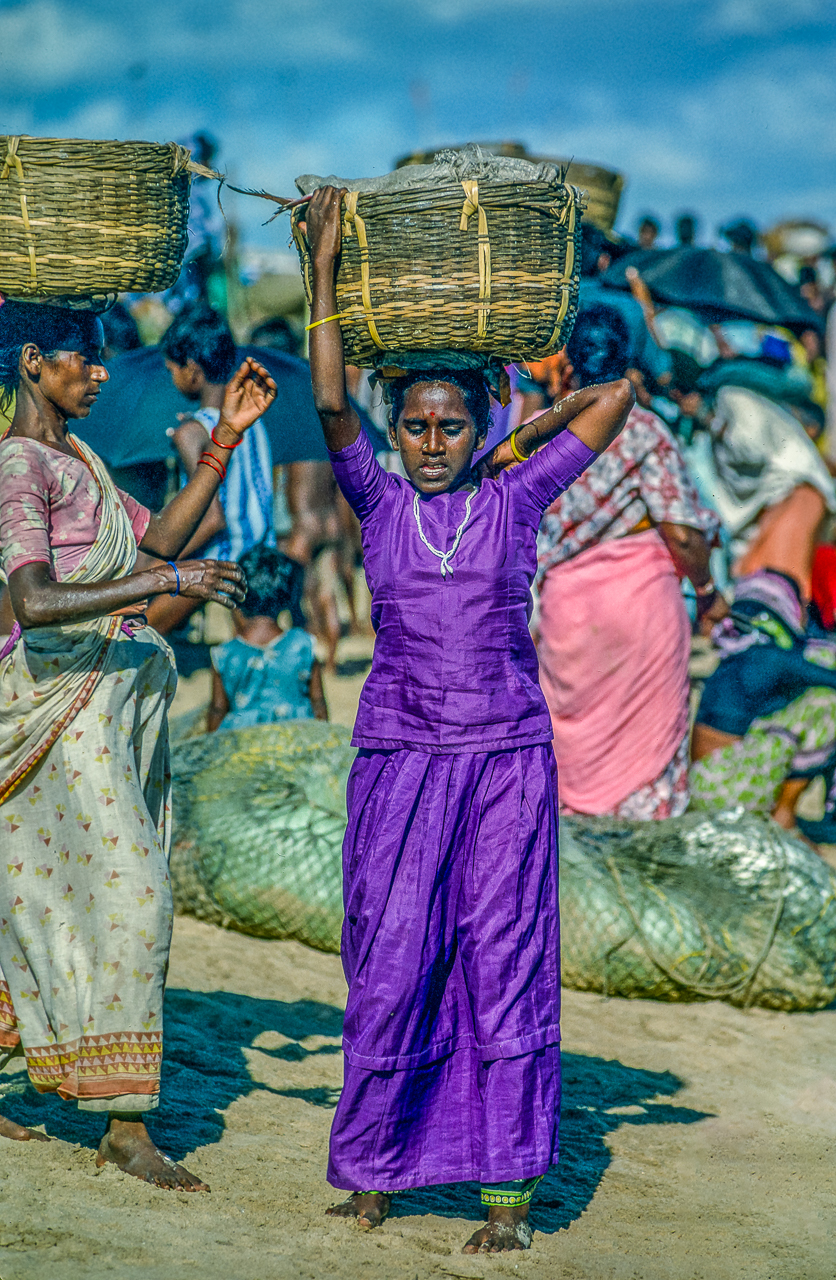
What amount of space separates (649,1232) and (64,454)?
231 centimetres

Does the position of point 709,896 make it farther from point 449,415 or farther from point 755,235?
point 755,235

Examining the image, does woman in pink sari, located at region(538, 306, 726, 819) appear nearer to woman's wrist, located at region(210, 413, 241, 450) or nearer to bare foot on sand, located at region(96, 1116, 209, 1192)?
woman's wrist, located at region(210, 413, 241, 450)

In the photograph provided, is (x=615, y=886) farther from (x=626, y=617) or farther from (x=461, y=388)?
(x=461, y=388)

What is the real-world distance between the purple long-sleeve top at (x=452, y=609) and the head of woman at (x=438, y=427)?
0.05 meters

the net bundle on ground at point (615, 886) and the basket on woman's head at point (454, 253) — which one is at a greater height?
the basket on woman's head at point (454, 253)

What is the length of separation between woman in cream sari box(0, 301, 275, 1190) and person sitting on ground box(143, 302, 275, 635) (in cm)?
286

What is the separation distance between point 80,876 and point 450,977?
90 centimetres

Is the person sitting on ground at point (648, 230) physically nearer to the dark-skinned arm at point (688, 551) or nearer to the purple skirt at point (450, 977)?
the dark-skinned arm at point (688, 551)

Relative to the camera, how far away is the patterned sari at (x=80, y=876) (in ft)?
11.0

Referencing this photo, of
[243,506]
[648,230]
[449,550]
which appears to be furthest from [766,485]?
[449,550]

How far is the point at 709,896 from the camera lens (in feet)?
18.1

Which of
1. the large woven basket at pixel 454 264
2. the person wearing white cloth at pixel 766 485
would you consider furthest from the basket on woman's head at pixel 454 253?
the person wearing white cloth at pixel 766 485

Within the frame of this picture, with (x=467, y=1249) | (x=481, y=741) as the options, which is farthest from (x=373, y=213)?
(x=467, y=1249)

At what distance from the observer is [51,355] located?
3514mm
